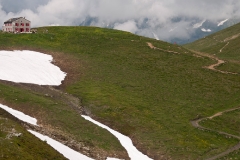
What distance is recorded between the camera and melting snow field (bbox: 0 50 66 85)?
5894cm

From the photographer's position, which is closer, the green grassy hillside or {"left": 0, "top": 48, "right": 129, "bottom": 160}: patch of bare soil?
{"left": 0, "top": 48, "right": 129, "bottom": 160}: patch of bare soil

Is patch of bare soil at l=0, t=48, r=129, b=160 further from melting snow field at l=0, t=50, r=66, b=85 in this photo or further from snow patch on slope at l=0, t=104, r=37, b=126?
melting snow field at l=0, t=50, r=66, b=85

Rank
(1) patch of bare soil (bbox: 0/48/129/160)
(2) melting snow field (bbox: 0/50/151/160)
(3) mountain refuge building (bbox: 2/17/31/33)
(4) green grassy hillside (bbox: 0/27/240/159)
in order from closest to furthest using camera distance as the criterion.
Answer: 1. (1) patch of bare soil (bbox: 0/48/129/160)
2. (4) green grassy hillside (bbox: 0/27/240/159)
3. (2) melting snow field (bbox: 0/50/151/160)
4. (3) mountain refuge building (bbox: 2/17/31/33)

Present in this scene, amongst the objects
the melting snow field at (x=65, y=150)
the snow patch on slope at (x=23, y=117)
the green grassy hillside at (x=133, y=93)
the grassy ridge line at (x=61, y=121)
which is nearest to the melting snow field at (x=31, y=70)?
the green grassy hillside at (x=133, y=93)

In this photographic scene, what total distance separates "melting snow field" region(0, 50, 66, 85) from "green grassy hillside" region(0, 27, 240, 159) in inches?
116

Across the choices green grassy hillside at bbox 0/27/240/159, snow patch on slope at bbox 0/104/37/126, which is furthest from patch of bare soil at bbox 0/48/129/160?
snow patch on slope at bbox 0/104/37/126

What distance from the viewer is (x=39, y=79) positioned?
60312mm

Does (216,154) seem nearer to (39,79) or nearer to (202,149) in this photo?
(202,149)

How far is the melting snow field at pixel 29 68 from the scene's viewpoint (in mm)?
58938

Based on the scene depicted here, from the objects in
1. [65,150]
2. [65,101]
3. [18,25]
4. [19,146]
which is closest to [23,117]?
[65,150]

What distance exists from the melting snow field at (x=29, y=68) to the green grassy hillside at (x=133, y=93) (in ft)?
9.71

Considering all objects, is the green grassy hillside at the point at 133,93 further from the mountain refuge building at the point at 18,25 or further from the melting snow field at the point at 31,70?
the mountain refuge building at the point at 18,25

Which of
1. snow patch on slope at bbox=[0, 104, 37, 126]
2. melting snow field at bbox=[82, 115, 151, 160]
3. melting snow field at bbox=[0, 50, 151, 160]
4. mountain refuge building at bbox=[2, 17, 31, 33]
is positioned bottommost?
melting snow field at bbox=[82, 115, 151, 160]

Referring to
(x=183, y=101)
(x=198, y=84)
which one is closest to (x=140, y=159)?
(x=183, y=101)
